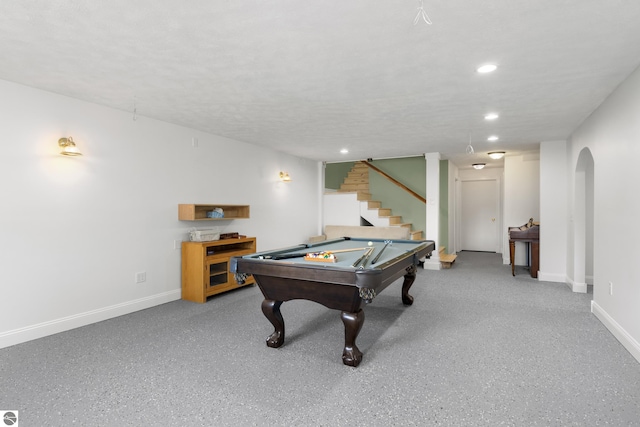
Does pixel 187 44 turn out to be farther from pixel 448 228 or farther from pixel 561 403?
pixel 448 228

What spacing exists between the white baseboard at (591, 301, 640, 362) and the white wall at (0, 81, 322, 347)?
487 centimetres

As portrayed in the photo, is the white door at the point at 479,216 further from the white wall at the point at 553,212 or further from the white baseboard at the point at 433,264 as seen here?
the white wall at the point at 553,212

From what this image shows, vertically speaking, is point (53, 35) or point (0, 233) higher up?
point (53, 35)

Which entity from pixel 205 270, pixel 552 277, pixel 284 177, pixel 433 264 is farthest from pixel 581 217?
pixel 205 270

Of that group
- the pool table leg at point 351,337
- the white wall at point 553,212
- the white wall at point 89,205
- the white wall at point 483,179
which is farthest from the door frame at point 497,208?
the pool table leg at point 351,337

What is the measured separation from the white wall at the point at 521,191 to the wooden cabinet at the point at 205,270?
18.8ft

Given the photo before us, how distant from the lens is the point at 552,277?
5.55m

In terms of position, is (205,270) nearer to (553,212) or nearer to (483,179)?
(553,212)

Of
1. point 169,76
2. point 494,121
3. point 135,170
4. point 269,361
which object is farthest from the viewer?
point 494,121

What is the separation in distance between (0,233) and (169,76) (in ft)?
6.77

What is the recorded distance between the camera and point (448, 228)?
7.94m

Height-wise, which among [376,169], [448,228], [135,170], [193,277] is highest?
[376,169]

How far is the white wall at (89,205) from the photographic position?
10.1ft

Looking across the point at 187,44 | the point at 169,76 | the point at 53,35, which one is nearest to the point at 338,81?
the point at 187,44
